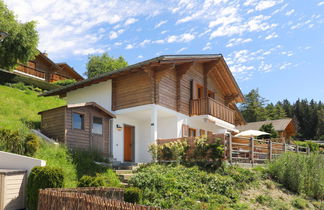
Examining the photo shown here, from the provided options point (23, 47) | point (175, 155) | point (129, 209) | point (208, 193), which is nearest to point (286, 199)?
point (208, 193)

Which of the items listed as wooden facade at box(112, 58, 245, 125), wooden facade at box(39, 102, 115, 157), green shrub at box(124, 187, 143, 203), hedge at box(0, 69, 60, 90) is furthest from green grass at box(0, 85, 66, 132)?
green shrub at box(124, 187, 143, 203)

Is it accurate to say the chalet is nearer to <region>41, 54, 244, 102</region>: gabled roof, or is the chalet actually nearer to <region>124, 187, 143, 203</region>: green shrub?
<region>41, 54, 244, 102</region>: gabled roof

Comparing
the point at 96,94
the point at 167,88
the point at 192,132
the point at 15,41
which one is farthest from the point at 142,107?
the point at 15,41

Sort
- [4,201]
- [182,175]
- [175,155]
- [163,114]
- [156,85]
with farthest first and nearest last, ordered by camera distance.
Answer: [163,114] < [156,85] < [175,155] < [182,175] < [4,201]

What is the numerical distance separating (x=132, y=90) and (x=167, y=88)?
1.91 meters

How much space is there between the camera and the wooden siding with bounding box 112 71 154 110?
1772 centimetres

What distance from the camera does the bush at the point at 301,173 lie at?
→ 48.2ft

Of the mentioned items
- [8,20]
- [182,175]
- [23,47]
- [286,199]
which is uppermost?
[8,20]

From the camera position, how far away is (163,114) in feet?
62.2

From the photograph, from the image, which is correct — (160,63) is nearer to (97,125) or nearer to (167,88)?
(167,88)

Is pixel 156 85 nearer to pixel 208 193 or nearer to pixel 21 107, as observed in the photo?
pixel 208 193

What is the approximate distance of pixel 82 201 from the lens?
6590 millimetres

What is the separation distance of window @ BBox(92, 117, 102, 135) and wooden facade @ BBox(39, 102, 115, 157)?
0.05 meters

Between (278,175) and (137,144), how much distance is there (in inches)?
311
